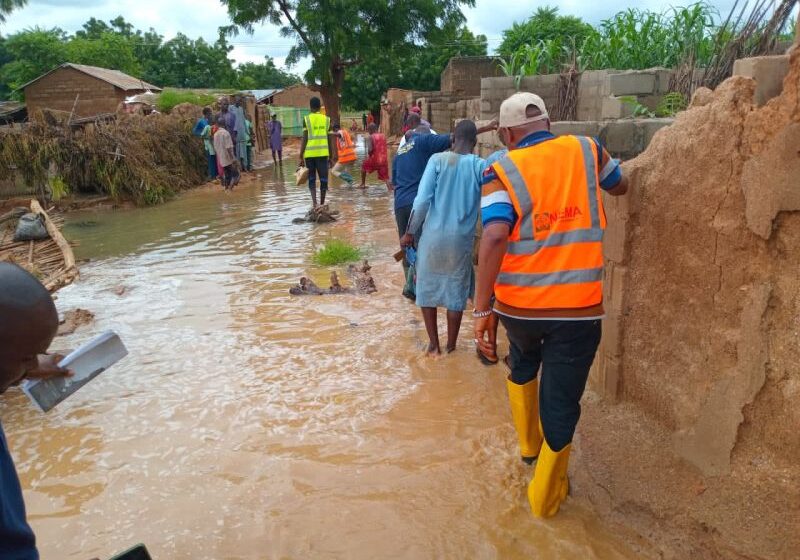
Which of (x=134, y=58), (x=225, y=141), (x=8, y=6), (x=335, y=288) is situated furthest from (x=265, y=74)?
(x=335, y=288)

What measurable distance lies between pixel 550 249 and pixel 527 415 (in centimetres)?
87

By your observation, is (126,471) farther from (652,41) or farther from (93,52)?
(93,52)

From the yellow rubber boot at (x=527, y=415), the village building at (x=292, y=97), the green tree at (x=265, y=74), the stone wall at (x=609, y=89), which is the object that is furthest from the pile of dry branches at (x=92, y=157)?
the green tree at (x=265, y=74)

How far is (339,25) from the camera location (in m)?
22.7

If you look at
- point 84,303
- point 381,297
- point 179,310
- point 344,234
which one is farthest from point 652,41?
point 84,303

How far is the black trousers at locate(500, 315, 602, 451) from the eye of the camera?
2.58 metres

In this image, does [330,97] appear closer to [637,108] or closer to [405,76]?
[405,76]

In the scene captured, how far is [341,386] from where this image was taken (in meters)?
4.35

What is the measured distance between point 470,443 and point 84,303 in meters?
4.92

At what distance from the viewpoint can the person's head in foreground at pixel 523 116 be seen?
2.65m

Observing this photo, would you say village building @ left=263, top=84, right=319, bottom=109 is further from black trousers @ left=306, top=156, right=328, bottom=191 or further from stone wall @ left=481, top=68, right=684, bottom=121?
stone wall @ left=481, top=68, right=684, bottom=121

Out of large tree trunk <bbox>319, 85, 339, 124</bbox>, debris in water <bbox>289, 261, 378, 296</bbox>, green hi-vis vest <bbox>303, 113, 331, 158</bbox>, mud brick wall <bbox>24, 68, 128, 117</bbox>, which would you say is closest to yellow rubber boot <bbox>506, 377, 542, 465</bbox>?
debris in water <bbox>289, 261, 378, 296</bbox>

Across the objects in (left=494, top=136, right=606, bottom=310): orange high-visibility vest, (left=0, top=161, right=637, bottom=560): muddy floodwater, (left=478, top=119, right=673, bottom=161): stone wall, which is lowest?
(left=0, top=161, right=637, bottom=560): muddy floodwater

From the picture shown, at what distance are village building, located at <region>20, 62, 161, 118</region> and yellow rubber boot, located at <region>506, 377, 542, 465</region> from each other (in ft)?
90.6
